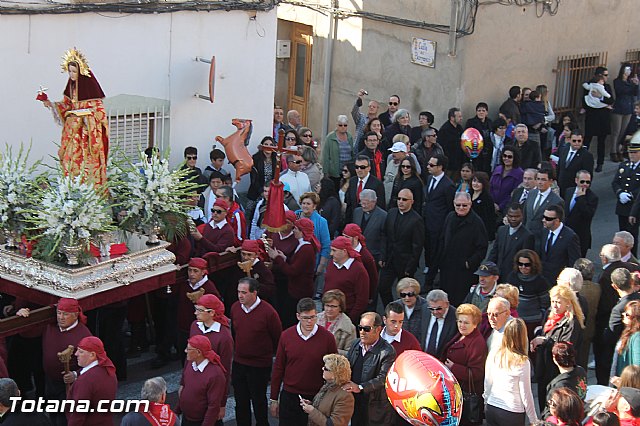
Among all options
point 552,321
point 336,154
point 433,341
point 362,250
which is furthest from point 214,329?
point 336,154

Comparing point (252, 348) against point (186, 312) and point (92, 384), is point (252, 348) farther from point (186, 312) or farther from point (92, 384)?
point (92, 384)

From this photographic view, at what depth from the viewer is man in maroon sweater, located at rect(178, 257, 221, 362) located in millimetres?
10398

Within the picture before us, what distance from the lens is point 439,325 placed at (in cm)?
940

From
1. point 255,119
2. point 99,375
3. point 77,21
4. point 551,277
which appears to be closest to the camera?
point 99,375

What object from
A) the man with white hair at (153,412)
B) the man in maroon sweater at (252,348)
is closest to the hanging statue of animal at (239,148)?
the man in maroon sweater at (252,348)

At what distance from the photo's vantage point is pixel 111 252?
10.5m

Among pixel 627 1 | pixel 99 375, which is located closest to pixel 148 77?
pixel 99 375

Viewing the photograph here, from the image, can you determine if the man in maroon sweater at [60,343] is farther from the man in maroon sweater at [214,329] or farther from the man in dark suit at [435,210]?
the man in dark suit at [435,210]

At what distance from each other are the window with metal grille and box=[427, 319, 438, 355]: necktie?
1147cm

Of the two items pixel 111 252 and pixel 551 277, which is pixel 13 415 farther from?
pixel 551 277

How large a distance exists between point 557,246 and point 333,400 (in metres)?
4.45

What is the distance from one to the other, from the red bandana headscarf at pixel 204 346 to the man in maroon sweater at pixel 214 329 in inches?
18.2

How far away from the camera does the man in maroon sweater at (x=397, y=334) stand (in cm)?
884

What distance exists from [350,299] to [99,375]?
3154 millimetres
